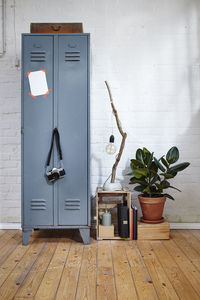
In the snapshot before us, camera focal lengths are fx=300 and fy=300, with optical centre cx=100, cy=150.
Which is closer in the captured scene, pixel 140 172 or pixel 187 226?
pixel 140 172

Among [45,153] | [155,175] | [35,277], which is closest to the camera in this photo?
[35,277]

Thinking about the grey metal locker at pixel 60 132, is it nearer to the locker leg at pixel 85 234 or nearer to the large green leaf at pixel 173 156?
the locker leg at pixel 85 234

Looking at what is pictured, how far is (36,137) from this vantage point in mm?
2758

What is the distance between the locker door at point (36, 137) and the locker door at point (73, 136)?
12cm

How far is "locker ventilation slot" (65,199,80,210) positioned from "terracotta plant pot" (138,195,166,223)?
2.18 ft

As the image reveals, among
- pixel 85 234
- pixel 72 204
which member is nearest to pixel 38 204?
pixel 72 204

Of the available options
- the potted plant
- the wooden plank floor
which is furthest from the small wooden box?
the potted plant

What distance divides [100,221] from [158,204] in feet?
1.99

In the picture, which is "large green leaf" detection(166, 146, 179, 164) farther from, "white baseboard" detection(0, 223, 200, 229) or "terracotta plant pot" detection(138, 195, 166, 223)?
"white baseboard" detection(0, 223, 200, 229)

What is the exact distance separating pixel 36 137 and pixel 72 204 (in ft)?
2.29

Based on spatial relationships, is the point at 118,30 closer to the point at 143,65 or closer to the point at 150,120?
the point at 143,65

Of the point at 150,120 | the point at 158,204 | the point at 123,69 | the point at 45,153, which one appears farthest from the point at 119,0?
the point at 158,204

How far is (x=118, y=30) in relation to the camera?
3.33m

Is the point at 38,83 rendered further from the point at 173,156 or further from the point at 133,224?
the point at 133,224
